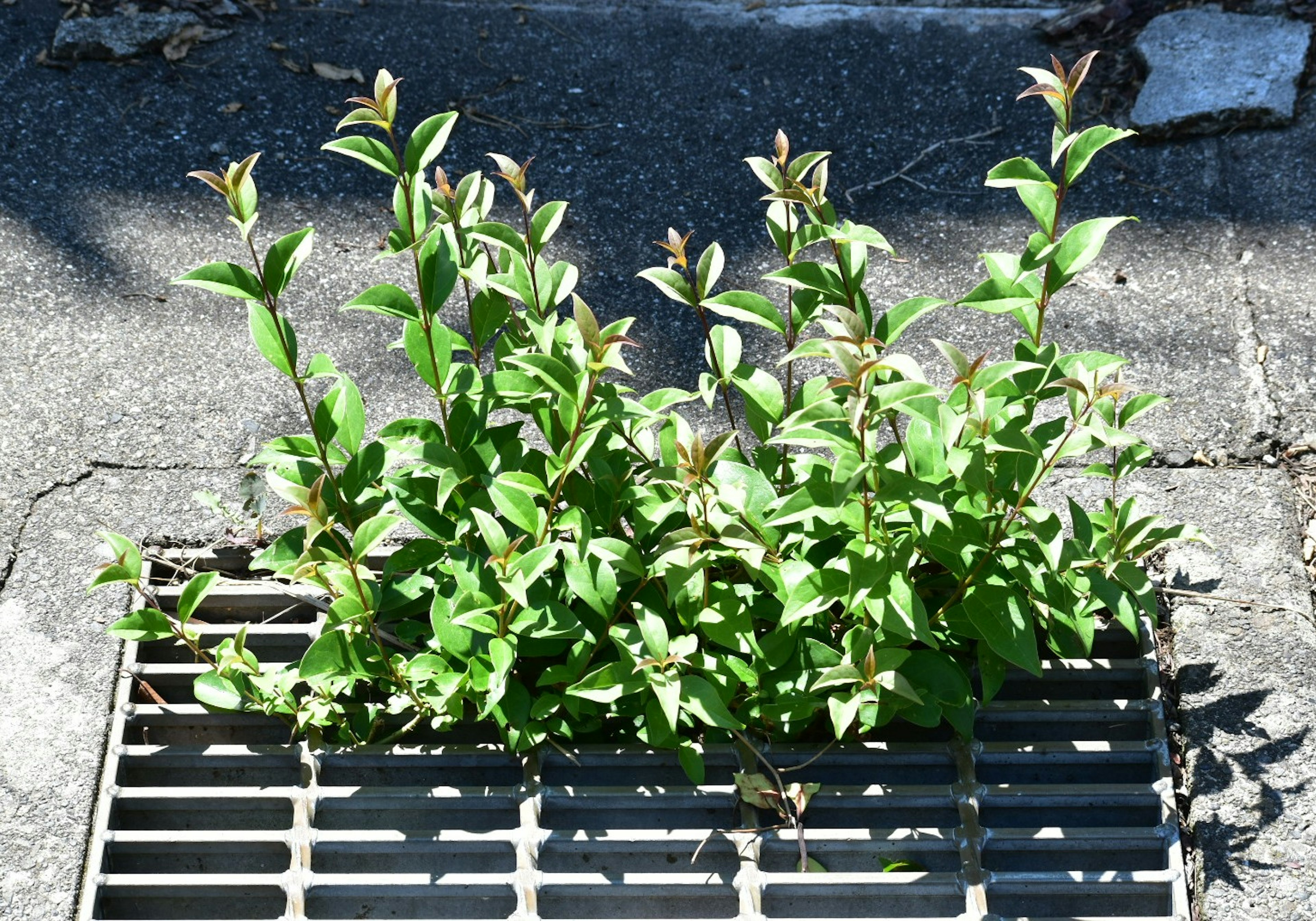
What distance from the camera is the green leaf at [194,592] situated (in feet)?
5.68

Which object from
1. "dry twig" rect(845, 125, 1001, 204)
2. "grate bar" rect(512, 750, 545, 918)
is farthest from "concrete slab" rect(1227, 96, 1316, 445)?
"grate bar" rect(512, 750, 545, 918)

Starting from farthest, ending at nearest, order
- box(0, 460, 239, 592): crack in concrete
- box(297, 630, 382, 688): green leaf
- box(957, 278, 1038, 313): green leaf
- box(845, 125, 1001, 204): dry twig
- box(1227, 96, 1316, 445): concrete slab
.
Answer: box(845, 125, 1001, 204): dry twig, box(1227, 96, 1316, 445): concrete slab, box(0, 460, 239, 592): crack in concrete, box(297, 630, 382, 688): green leaf, box(957, 278, 1038, 313): green leaf

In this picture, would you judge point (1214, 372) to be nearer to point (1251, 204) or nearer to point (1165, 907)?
point (1251, 204)

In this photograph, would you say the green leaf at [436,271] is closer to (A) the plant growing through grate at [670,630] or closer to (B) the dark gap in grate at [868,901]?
(A) the plant growing through grate at [670,630]

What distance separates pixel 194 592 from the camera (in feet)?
5.72

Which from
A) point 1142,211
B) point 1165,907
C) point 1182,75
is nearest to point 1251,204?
point 1142,211

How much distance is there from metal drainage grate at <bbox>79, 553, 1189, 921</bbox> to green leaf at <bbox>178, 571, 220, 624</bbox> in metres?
0.22

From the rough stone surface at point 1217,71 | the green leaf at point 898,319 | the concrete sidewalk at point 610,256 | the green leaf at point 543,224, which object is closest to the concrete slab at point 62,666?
the concrete sidewalk at point 610,256

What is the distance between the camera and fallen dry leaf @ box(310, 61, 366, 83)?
3273mm

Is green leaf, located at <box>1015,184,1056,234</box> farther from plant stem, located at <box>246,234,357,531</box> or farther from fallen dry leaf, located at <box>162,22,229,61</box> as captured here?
fallen dry leaf, located at <box>162,22,229,61</box>

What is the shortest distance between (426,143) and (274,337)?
1.07 feet

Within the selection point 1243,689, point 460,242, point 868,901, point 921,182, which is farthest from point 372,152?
point 921,182

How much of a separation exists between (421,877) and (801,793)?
1.78ft

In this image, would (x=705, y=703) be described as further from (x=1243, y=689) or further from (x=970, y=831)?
(x=1243, y=689)
